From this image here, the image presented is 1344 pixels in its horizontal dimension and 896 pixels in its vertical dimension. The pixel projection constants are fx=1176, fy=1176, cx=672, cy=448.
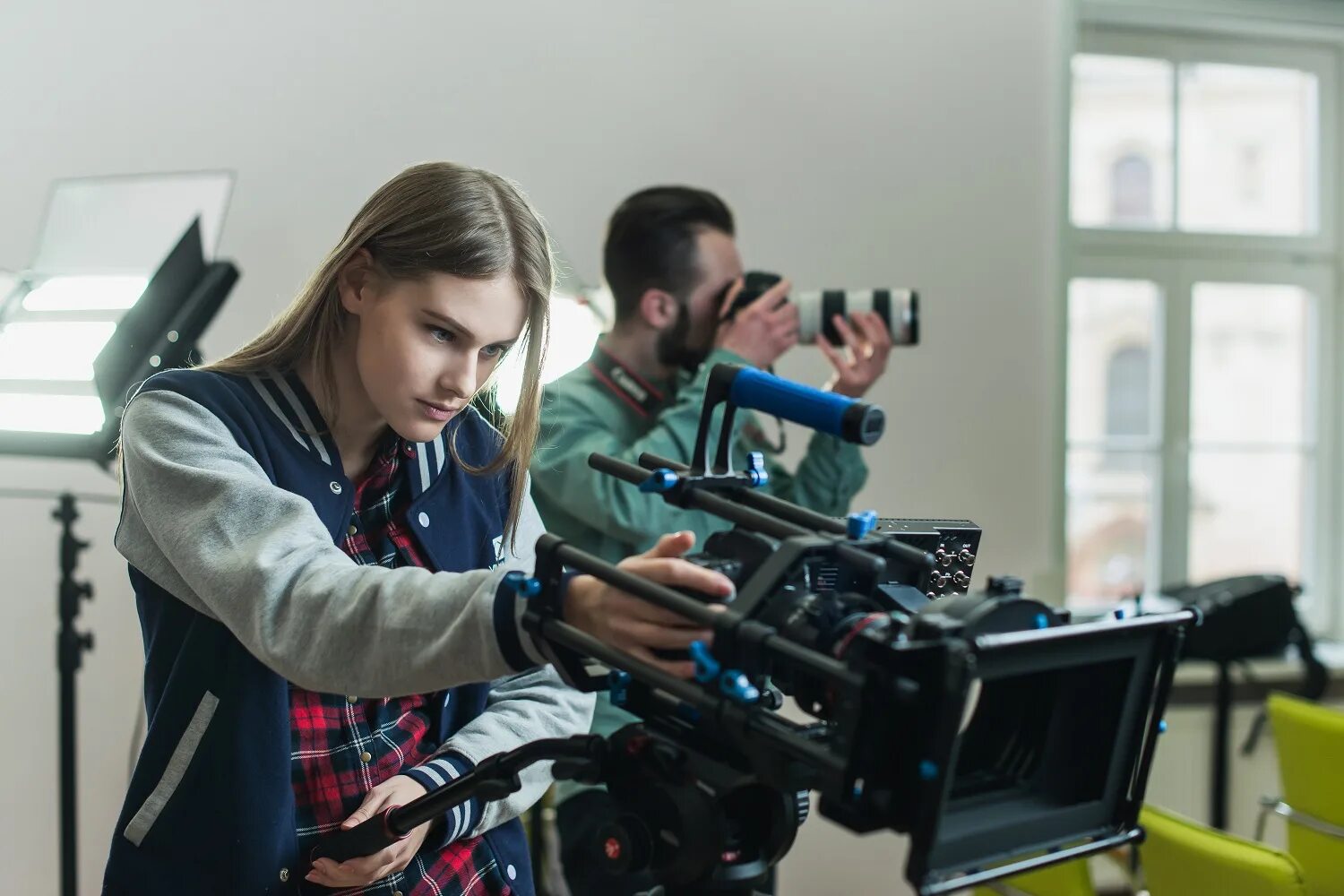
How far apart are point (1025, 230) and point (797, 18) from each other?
29.5 inches

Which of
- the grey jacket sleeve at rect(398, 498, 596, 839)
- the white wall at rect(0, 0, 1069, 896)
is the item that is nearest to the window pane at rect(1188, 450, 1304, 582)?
the white wall at rect(0, 0, 1069, 896)

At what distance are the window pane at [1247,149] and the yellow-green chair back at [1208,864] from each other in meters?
2.02

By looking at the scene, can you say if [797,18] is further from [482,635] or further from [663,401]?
[482,635]

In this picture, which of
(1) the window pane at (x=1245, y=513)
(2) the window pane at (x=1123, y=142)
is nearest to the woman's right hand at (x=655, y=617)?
(2) the window pane at (x=1123, y=142)

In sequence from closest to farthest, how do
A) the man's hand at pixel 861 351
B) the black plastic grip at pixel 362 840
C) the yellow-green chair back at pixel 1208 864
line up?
the black plastic grip at pixel 362 840, the yellow-green chair back at pixel 1208 864, the man's hand at pixel 861 351

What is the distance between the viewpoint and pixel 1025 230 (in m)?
2.88

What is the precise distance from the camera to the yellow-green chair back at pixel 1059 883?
66.2 inches

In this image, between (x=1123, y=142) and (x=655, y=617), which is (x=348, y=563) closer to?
(x=655, y=617)

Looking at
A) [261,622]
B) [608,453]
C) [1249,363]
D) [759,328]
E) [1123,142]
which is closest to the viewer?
[261,622]

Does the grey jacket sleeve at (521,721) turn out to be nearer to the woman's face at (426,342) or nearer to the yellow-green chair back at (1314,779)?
the woman's face at (426,342)

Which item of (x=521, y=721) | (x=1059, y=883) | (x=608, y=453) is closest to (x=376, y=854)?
(x=521, y=721)

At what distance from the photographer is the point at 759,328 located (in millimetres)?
1811

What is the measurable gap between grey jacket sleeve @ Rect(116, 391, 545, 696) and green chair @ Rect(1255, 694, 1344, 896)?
1.67 metres

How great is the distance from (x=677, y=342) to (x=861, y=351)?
31 cm
